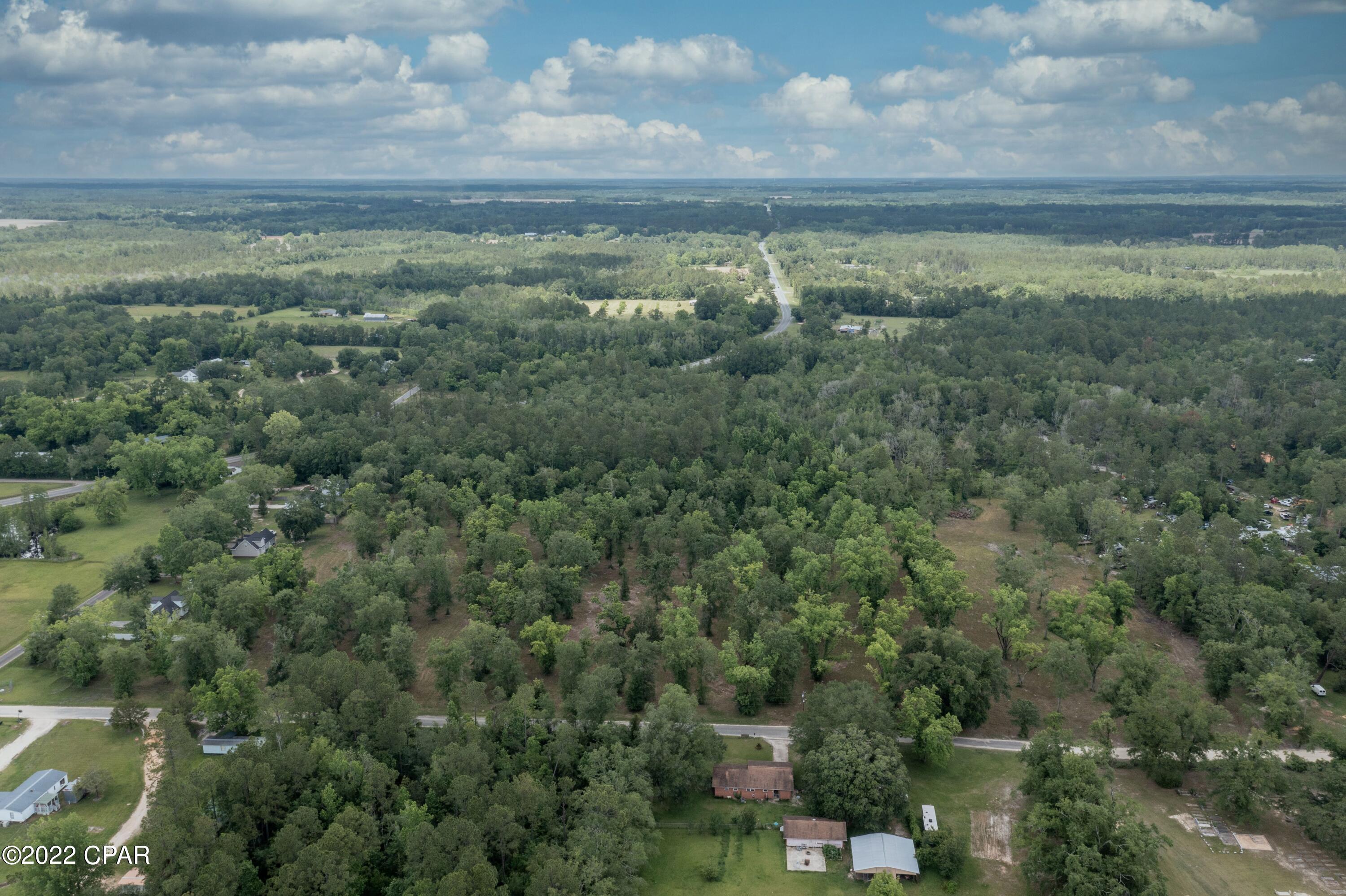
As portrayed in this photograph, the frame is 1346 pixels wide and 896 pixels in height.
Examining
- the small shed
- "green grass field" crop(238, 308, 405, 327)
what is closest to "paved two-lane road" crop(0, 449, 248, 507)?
the small shed

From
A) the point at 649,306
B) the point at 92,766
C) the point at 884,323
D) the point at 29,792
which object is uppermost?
the point at 649,306

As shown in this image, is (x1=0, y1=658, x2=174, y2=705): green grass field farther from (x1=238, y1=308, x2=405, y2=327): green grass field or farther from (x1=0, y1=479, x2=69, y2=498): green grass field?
(x1=238, y1=308, x2=405, y2=327): green grass field

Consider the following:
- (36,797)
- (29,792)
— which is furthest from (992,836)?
(29,792)

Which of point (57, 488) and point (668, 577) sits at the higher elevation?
point (57, 488)

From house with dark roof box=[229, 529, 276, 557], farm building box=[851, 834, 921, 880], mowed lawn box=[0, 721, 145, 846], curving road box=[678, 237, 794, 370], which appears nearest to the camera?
farm building box=[851, 834, 921, 880]

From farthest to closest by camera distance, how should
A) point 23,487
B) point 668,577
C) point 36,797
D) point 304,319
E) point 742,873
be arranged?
point 304,319 < point 23,487 < point 668,577 < point 36,797 < point 742,873

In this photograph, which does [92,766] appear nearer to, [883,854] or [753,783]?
[753,783]

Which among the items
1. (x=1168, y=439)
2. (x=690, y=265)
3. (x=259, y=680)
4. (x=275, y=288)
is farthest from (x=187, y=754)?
(x=690, y=265)
